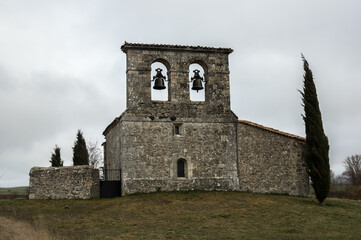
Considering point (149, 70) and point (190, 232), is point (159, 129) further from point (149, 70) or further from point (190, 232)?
point (190, 232)

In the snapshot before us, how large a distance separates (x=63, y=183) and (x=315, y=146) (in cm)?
1181

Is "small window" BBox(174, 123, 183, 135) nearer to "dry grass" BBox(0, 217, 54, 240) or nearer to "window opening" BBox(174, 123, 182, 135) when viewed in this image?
"window opening" BBox(174, 123, 182, 135)

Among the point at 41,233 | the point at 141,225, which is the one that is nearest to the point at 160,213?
the point at 141,225

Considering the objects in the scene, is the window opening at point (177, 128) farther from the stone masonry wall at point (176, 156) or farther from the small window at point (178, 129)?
the stone masonry wall at point (176, 156)

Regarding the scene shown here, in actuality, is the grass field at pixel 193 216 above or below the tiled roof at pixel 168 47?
below

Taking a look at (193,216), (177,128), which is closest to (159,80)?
(177,128)

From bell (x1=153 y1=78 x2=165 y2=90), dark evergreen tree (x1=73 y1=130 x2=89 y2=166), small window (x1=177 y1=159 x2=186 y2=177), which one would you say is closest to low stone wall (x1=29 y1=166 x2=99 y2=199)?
small window (x1=177 y1=159 x2=186 y2=177)

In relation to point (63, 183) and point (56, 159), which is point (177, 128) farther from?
point (56, 159)

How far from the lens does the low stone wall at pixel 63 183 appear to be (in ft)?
73.8

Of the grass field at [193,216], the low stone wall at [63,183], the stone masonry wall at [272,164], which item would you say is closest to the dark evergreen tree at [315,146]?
the grass field at [193,216]

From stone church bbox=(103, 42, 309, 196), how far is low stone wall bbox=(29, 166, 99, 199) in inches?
61.0

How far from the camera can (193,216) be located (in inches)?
712

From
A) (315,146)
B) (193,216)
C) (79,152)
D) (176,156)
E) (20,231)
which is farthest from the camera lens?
(79,152)

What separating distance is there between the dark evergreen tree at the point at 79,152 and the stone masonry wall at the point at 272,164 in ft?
44.4
